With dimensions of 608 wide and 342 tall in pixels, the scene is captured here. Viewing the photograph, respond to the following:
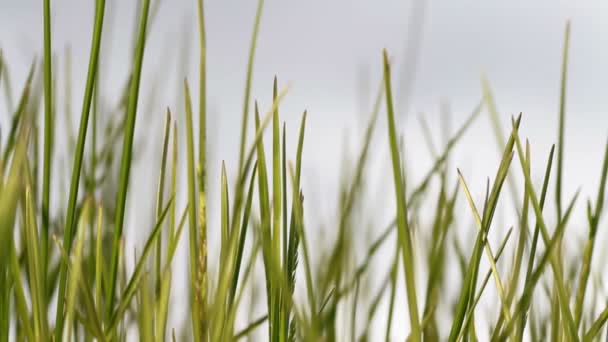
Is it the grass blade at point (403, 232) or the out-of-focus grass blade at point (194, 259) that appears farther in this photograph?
the out-of-focus grass blade at point (194, 259)

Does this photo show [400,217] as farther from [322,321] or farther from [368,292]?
[368,292]

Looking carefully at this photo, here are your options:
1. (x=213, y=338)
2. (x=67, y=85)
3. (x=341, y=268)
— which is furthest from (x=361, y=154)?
(x=67, y=85)

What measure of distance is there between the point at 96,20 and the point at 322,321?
1.12ft

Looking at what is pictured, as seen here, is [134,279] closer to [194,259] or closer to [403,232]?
[194,259]

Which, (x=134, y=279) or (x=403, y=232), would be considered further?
(x=134, y=279)

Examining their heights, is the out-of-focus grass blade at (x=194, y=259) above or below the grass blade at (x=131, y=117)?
below

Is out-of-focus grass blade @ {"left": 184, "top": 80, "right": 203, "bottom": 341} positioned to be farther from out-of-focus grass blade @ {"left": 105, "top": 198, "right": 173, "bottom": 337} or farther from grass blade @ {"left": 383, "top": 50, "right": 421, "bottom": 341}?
grass blade @ {"left": 383, "top": 50, "right": 421, "bottom": 341}

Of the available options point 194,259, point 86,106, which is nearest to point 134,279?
point 194,259

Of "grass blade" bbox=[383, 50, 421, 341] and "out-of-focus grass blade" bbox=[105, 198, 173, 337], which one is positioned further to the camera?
"out-of-focus grass blade" bbox=[105, 198, 173, 337]

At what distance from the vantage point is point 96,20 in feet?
1.69

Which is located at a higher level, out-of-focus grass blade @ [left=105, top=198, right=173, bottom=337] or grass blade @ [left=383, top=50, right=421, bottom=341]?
grass blade @ [left=383, top=50, right=421, bottom=341]

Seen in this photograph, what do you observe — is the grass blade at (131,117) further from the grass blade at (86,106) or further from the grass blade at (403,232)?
the grass blade at (403,232)

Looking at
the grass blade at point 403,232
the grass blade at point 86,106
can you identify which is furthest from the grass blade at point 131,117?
the grass blade at point 403,232

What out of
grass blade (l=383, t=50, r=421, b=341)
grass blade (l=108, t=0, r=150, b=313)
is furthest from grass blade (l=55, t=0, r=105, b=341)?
grass blade (l=383, t=50, r=421, b=341)
